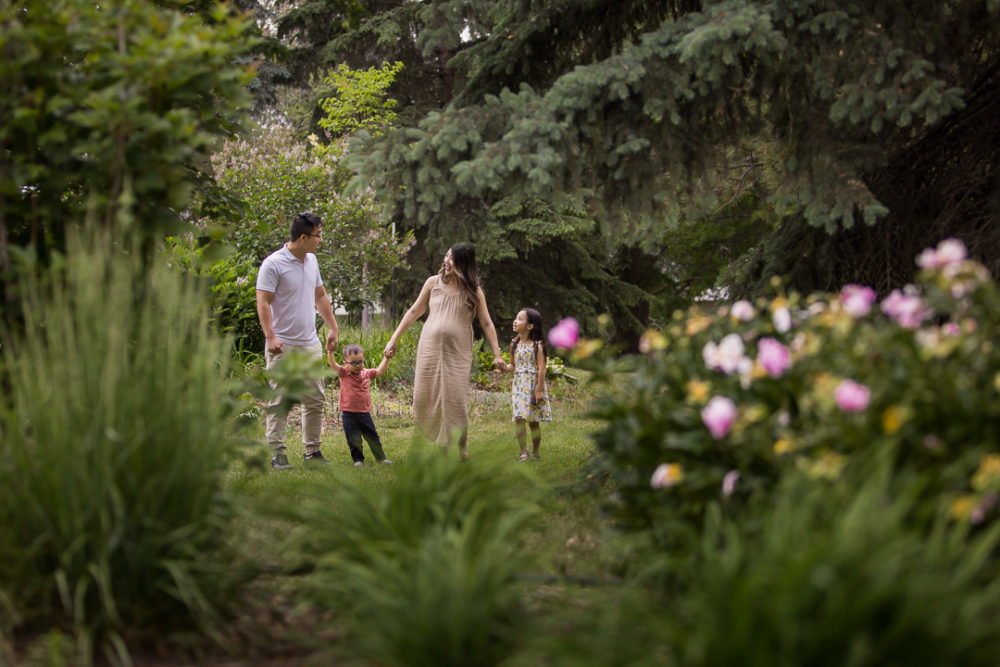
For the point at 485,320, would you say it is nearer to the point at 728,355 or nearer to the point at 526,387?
the point at 526,387

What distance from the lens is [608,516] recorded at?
3230 millimetres

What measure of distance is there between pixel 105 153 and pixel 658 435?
236cm

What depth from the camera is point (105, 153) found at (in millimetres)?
3344

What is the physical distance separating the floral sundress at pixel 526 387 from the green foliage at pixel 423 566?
12.9 ft

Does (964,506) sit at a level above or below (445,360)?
below

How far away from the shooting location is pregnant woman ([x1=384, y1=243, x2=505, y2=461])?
21.7 feet

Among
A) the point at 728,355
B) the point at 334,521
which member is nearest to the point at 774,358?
the point at 728,355

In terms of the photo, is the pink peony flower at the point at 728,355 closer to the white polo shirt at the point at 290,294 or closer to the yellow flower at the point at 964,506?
the yellow flower at the point at 964,506

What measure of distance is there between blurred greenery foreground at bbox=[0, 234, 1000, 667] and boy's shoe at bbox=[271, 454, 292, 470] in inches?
126

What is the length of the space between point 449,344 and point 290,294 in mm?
1314

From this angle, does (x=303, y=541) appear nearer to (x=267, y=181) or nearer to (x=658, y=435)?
(x=658, y=435)

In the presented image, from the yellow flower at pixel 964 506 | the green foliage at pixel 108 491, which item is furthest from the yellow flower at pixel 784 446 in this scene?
the green foliage at pixel 108 491

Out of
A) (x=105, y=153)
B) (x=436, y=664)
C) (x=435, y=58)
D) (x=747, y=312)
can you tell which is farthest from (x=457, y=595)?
(x=435, y=58)

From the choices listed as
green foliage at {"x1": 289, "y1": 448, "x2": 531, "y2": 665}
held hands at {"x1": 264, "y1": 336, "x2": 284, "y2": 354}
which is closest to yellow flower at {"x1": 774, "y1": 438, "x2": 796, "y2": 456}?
green foliage at {"x1": 289, "y1": 448, "x2": 531, "y2": 665}
